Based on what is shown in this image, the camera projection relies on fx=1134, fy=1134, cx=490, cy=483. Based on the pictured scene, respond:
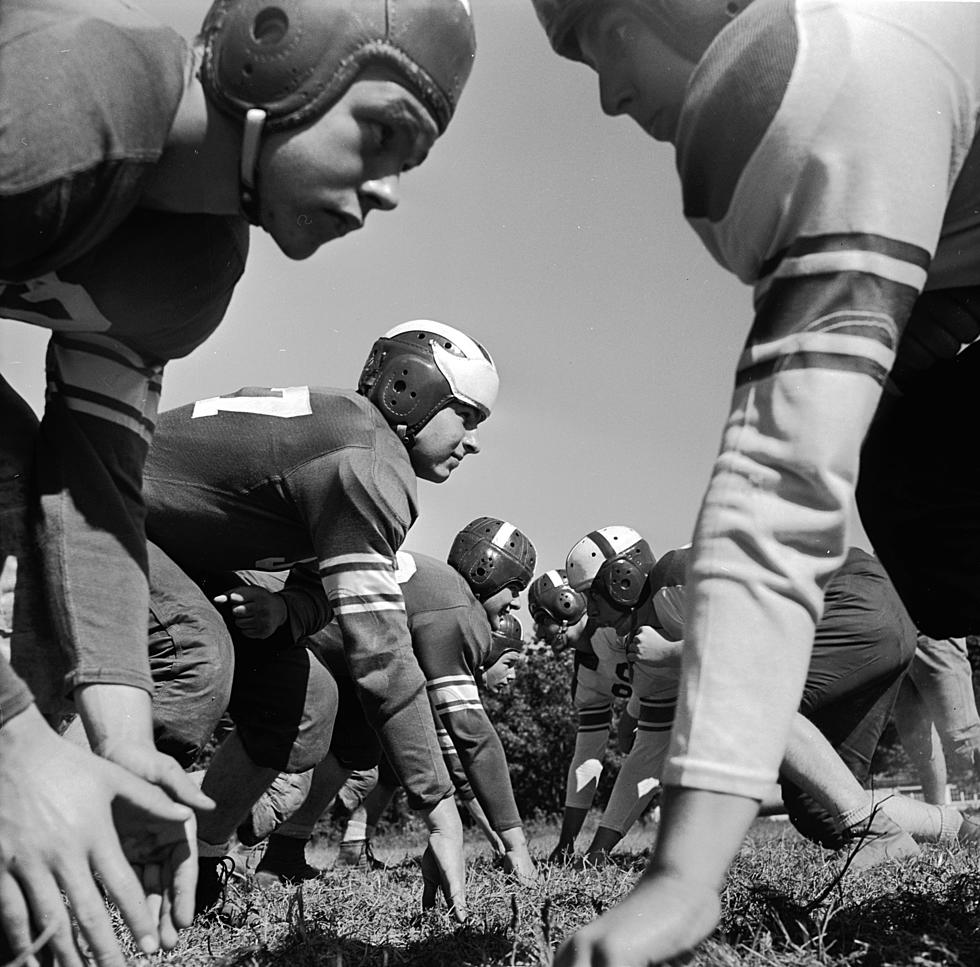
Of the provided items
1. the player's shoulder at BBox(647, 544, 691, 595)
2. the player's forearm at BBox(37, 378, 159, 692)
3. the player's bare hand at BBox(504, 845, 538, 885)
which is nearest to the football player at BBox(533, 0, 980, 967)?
the player's forearm at BBox(37, 378, 159, 692)

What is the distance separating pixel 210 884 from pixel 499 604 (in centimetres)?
405

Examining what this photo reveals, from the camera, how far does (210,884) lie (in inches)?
125

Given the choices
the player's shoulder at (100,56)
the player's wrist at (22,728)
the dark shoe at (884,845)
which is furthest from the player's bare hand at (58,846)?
the dark shoe at (884,845)

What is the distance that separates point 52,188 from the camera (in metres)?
1.51

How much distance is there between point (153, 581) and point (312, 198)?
1580 mm

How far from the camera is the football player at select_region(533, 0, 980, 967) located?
3.76 ft

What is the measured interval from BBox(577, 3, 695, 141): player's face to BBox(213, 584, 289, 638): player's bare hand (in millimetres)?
2222

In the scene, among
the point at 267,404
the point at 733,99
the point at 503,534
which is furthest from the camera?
the point at 503,534

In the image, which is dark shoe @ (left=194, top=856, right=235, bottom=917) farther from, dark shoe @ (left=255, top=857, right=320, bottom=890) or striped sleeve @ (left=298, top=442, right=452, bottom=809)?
dark shoe @ (left=255, top=857, right=320, bottom=890)

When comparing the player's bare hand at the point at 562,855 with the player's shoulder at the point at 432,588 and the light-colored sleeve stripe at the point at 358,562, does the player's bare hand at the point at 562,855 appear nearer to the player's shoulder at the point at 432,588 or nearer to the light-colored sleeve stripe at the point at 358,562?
the player's shoulder at the point at 432,588

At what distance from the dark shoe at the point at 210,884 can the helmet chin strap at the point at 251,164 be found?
2.01 metres

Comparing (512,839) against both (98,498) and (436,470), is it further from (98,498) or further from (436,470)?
(98,498)

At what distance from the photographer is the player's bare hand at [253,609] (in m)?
3.45

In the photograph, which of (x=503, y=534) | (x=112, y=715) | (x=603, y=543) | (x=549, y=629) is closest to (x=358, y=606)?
(x=112, y=715)
